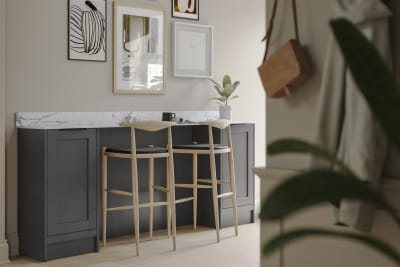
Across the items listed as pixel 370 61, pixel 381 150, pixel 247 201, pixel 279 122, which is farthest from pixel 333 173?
pixel 247 201

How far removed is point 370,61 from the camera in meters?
0.88

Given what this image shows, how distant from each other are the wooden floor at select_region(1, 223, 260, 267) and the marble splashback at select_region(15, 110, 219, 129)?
97cm

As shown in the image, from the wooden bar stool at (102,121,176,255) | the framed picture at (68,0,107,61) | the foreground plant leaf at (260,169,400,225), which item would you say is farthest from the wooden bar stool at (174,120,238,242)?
the foreground plant leaf at (260,169,400,225)

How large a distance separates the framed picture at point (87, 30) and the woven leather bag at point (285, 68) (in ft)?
10.4

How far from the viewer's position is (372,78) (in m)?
0.86

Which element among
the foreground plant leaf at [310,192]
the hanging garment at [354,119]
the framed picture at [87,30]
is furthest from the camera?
the framed picture at [87,30]

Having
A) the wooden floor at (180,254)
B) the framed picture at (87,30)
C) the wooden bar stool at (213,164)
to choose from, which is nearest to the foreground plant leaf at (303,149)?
the wooden floor at (180,254)

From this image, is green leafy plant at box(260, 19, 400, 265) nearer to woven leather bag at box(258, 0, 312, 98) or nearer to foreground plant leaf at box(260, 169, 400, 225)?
foreground plant leaf at box(260, 169, 400, 225)

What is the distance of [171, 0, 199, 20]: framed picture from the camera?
568cm

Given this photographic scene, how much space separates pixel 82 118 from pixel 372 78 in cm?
436

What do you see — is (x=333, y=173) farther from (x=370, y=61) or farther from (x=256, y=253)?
(x=256, y=253)

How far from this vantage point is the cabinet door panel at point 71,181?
14.5 feet

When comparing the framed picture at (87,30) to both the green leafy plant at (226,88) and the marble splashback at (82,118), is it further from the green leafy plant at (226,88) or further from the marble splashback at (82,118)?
the green leafy plant at (226,88)

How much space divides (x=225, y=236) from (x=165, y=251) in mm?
721
